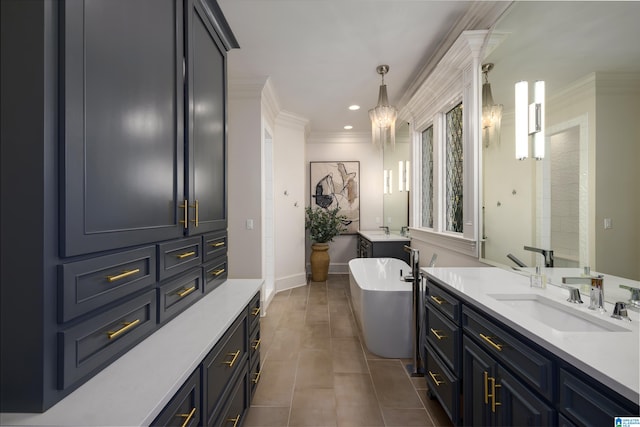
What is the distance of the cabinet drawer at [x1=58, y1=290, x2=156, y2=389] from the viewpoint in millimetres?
746

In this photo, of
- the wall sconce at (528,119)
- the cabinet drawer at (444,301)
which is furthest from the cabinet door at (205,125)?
the wall sconce at (528,119)

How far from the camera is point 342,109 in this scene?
14.8 feet

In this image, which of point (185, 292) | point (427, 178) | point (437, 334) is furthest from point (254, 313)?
Result: point (427, 178)

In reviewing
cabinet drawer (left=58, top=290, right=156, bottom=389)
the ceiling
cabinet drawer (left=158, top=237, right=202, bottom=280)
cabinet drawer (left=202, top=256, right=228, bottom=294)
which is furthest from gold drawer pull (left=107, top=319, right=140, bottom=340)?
the ceiling

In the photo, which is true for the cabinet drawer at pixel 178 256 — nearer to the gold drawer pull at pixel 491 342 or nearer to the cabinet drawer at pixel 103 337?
the cabinet drawer at pixel 103 337

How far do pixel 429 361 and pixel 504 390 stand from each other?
0.85 m

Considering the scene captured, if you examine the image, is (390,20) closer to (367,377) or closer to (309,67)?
(309,67)

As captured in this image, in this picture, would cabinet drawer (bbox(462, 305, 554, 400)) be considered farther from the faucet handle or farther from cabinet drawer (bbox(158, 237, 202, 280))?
cabinet drawer (bbox(158, 237, 202, 280))

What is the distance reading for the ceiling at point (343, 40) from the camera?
7.24 feet

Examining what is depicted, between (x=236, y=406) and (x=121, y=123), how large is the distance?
56.5 inches

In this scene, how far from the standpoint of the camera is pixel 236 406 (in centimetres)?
148

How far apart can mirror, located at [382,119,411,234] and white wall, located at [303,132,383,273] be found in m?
0.18

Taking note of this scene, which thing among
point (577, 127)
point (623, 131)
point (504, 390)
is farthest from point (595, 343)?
point (577, 127)

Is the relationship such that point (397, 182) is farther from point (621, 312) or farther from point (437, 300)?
point (621, 312)
